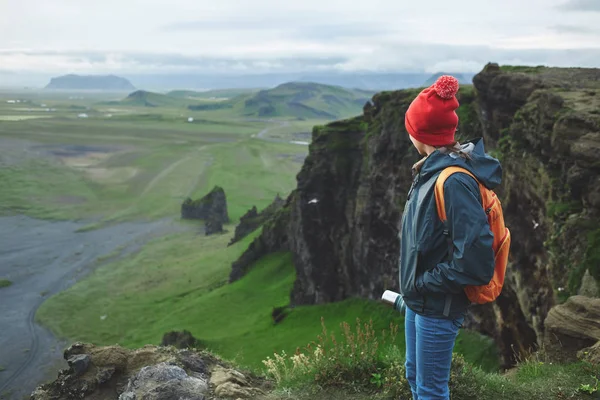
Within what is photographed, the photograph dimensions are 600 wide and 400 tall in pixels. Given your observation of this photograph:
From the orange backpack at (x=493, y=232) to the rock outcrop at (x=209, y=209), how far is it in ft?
310

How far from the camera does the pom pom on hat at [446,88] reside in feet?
18.0

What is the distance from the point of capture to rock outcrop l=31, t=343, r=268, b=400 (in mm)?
7891

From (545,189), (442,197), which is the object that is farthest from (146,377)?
(545,189)

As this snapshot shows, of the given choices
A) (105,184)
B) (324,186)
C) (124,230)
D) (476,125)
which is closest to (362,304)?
(324,186)

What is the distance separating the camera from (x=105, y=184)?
130m

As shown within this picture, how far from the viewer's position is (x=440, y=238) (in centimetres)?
529

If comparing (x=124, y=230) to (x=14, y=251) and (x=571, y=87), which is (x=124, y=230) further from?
(x=571, y=87)

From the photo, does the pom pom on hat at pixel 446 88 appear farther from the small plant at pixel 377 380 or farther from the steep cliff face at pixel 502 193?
the steep cliff face at pixel 502 193

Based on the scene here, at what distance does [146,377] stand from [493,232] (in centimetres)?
604

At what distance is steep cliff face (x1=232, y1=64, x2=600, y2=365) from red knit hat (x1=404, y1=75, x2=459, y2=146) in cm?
812

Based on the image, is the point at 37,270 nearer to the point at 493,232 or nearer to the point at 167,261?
the point at 167,261

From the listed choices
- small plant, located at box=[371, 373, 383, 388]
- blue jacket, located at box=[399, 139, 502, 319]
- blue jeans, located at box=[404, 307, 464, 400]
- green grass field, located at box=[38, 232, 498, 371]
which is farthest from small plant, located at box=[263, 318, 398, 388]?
green grass field, located at box=[38, 232, 498, 371]

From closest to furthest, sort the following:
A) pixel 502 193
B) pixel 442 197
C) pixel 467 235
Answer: pixel 467 235, pixel 442 197, pixel 502 193

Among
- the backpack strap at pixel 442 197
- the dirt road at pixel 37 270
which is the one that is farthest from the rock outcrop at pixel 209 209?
the backpack strap at pixel 442 197
